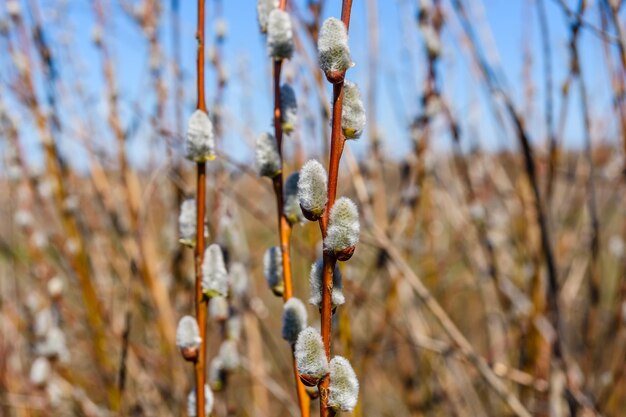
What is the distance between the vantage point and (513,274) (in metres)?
1.63

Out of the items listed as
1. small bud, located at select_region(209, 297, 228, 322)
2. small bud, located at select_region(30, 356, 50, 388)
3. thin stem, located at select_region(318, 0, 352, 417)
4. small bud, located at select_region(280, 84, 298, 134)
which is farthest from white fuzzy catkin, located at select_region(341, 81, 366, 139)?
small bud, located at select_region(30, 356, 50, 388)

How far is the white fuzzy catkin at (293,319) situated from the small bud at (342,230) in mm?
95

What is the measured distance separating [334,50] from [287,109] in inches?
4.9

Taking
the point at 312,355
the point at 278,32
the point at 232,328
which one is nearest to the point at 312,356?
the point at 312,355

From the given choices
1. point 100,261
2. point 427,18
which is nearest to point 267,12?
point 427,18

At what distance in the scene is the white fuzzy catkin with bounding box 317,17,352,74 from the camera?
0.35 m

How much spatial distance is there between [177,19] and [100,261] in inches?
28.4

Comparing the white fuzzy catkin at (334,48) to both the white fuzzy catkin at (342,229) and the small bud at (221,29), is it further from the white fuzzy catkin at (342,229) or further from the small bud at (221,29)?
the small bud at (221,29)

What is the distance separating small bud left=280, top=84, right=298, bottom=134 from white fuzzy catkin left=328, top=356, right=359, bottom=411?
0.19 meters

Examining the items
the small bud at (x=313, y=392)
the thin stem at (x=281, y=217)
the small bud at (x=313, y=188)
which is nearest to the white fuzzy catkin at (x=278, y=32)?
the thin stem at (x=281, y=217)

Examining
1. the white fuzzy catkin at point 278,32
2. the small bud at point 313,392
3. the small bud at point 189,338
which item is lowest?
the small bud at point 313,392

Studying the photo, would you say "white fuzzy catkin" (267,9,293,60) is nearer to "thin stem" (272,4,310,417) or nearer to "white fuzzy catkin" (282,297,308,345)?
"thin stem" (272,4,310,417)

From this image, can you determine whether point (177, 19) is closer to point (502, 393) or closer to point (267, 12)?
point (267, 12)

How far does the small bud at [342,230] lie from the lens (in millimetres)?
348
